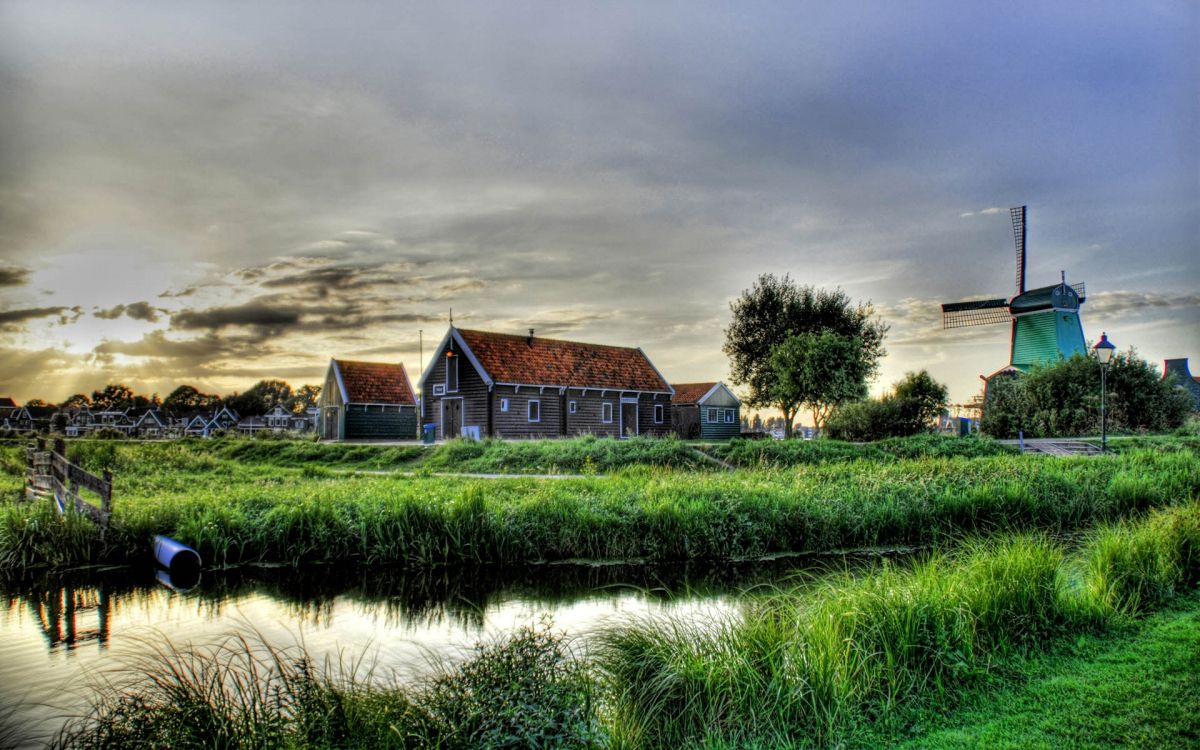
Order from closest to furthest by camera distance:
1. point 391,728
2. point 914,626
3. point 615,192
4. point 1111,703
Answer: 1. point 391,728
2. point 1111,703
3. point 914,626
4. point 615,192

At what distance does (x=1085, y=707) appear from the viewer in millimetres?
4906

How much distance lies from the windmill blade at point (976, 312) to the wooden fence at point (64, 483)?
44.8 meters

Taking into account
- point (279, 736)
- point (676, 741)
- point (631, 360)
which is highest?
point (631, 360)

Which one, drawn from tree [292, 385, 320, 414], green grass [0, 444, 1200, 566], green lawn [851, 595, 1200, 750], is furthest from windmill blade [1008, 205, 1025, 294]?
tree [292, 385, 320, 414]

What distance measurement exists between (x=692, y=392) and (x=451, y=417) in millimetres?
17628

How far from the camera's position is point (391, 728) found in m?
4.42

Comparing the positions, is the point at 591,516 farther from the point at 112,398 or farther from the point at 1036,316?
the point at 112,398

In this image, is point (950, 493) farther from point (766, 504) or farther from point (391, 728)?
point (391, 728)

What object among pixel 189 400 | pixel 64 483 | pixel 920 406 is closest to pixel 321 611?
pixel 64 483

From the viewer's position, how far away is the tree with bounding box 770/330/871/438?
44062 millimetres

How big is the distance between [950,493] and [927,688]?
1000 centimetres

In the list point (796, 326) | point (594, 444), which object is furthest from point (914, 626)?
point (796, 326)

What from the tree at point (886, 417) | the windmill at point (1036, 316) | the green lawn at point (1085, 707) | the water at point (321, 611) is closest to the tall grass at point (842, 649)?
the green lawn at point (1085, 707)

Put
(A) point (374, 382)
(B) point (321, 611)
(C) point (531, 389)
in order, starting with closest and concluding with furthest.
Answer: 1. (B) point (321, 611)
2. (C) point (531, 389)
3. (A) point (374, 382)
